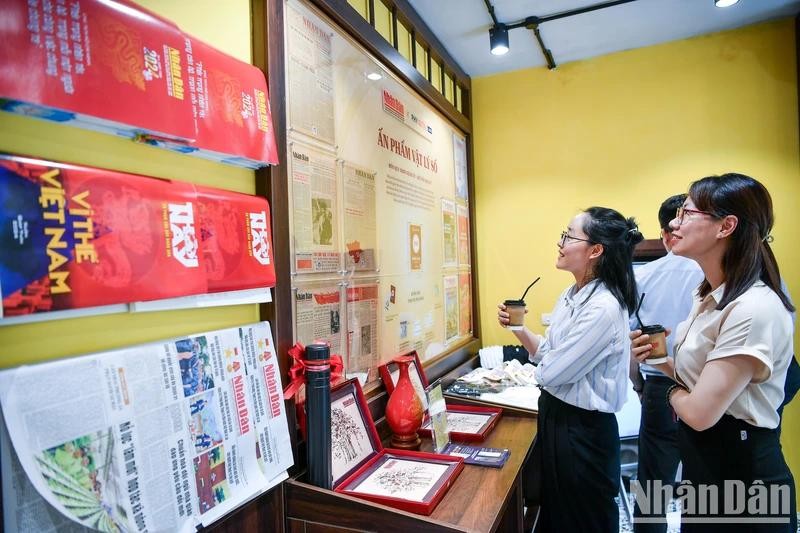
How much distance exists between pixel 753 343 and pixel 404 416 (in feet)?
3.50

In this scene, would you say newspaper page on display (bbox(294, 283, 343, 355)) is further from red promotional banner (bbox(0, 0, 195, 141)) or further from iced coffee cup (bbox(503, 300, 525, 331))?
iced coffee cup (bbox(503, 300, 525, 331))

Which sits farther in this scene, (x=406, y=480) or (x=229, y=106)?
(x=406, y=480)

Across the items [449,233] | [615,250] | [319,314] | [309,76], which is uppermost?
[309,76]

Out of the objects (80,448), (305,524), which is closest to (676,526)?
(305,524)

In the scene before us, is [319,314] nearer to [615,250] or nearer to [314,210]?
[314,210]

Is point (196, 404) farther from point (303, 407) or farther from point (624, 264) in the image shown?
point (624, 264)

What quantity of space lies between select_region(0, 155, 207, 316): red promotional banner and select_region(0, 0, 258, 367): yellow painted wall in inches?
2.2

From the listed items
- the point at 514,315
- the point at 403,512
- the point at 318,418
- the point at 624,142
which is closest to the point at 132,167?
the point at 318,418

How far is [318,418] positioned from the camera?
1234 mm

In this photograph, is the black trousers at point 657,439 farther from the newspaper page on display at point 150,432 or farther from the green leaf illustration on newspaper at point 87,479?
the green leaf illustration on newspaper at point 87,479

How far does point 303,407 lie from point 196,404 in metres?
0.41

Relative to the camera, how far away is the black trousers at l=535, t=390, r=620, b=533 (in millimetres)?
1686

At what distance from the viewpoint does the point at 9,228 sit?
70 centimetres

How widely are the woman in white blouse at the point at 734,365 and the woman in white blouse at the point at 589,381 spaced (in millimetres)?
294
